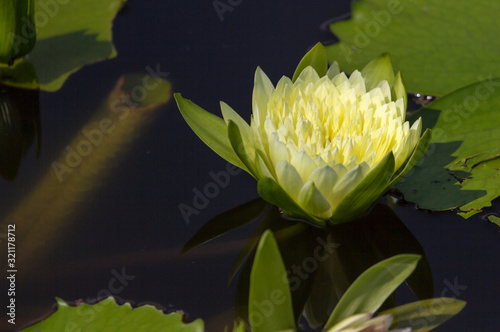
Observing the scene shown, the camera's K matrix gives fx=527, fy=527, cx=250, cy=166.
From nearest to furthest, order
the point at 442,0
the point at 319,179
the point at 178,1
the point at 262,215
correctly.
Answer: the point at 319,179, the point at 262,215, the point at 442,0, the point at 178,1

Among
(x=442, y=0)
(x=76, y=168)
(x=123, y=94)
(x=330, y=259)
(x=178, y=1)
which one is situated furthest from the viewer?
(x=178, y=1)

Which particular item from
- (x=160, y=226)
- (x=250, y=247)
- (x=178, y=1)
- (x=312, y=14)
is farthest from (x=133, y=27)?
(x=250, y=247)

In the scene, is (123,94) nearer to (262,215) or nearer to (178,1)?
(178,1)

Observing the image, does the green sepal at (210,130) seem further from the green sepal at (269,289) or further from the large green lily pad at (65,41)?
the large green lily pad at (65,41)

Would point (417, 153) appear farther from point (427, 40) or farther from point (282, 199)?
point (427, 40)

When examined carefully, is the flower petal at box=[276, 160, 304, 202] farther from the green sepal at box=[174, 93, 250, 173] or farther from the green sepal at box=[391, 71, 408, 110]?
the green sepal at box=[391, 71, 408, 110]

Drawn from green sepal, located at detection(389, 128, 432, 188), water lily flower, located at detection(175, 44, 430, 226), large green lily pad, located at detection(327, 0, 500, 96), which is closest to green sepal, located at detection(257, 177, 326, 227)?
water lily flower, located at detection(175, 44, 430, 226)
